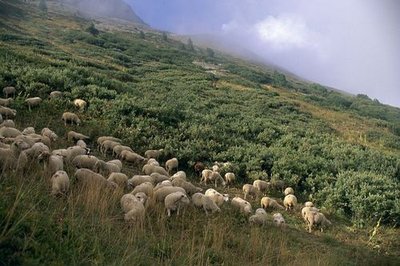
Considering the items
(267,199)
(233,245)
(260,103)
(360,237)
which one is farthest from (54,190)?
(260,103)

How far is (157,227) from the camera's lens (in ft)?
24.2

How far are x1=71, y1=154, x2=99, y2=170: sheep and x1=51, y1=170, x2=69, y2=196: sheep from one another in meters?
2.24

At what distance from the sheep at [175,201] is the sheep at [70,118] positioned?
24.1ft

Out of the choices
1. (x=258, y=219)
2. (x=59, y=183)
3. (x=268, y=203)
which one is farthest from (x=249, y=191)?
(x=59, y=183)

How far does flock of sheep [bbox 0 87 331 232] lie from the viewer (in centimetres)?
769

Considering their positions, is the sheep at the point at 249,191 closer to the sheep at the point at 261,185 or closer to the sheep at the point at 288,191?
the sheep at the point at 261,185

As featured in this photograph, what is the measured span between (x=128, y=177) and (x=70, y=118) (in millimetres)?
4922

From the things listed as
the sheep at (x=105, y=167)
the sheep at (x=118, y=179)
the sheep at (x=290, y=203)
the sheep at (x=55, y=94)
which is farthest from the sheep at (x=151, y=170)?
the sheep at (x=55, y=94)

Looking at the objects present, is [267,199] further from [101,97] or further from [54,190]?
[101,97]

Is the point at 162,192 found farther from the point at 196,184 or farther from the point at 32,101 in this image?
the point at 32,101

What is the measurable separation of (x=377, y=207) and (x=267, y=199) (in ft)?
12.0

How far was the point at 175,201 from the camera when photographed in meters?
8.48

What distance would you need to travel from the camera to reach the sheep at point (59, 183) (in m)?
7.14

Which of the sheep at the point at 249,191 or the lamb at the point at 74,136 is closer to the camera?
the sheep at the point at 249,191
